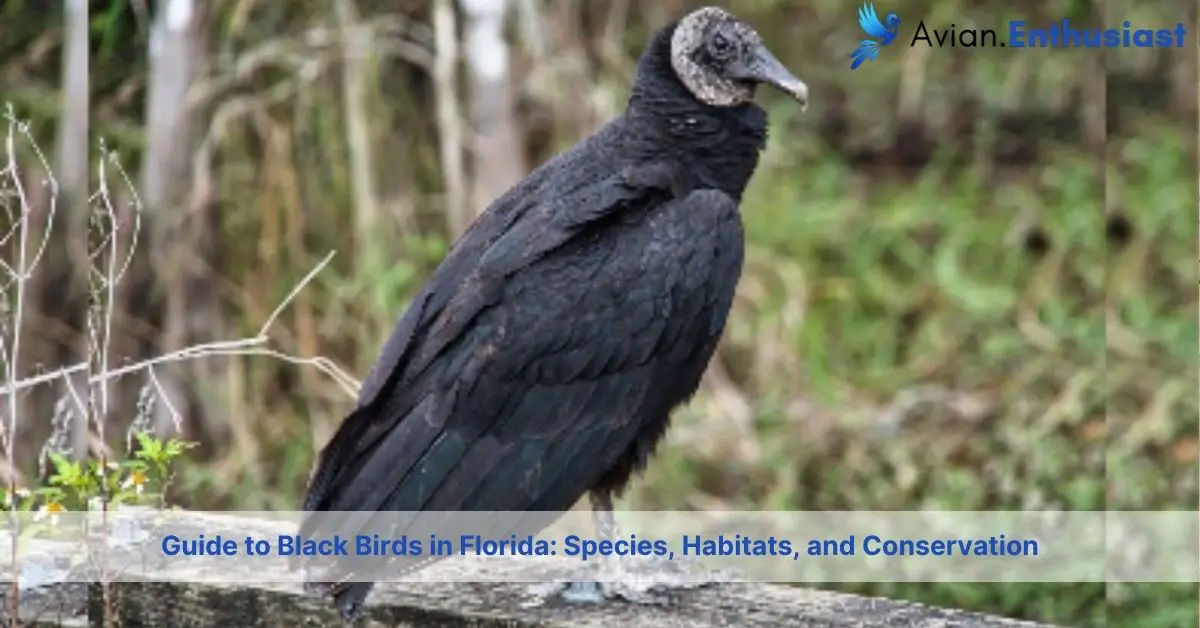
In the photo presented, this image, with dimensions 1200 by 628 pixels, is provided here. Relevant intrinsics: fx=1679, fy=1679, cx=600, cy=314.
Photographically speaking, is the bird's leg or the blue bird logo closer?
the bird's leg

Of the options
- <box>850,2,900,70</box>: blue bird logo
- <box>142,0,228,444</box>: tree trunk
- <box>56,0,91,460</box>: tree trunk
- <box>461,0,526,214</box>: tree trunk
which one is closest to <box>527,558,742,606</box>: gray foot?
<box>56,0,91,460</box>: tree trunk

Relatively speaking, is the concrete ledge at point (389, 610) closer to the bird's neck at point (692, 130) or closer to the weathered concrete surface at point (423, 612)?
the weathered concrete surface at point (423, 612)

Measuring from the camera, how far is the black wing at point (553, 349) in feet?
8.23

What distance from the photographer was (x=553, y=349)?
2.61 meters

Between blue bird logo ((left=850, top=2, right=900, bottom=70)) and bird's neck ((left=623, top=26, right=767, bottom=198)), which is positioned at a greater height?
blue bird logo ((left=850, top=2, right=900, bottom=70))

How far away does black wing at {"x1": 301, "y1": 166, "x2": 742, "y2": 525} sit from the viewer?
2.51 metres

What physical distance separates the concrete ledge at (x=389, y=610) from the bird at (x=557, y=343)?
9cm

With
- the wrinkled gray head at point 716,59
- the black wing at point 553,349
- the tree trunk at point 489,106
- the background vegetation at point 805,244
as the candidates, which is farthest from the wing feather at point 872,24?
the black wing at point 553,349

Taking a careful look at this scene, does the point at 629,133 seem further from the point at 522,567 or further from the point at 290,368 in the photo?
the point at 290,368

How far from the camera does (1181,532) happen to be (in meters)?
4.32

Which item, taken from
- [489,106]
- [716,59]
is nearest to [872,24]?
[489,106]

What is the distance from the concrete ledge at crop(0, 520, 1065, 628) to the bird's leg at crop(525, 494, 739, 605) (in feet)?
0.34

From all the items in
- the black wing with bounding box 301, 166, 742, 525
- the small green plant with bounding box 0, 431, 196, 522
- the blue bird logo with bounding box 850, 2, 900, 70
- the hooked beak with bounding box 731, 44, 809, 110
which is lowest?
the small green plant with bounding box 0, 431, 196, 522

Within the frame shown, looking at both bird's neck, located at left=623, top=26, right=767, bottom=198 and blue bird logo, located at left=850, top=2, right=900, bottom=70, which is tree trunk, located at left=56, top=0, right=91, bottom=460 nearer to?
bird's neck, located at left=623, top=26, right=767, bottom=198
